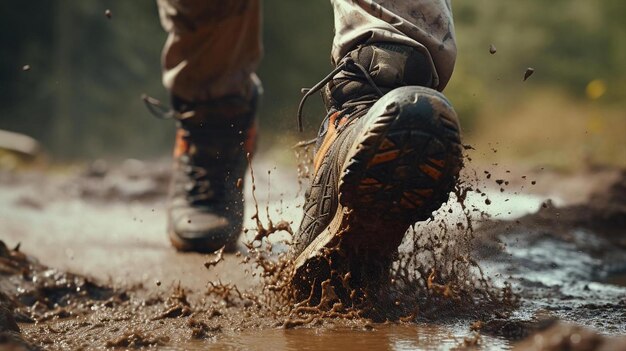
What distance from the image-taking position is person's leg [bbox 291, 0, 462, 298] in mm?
1503

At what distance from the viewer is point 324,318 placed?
68.2 inches

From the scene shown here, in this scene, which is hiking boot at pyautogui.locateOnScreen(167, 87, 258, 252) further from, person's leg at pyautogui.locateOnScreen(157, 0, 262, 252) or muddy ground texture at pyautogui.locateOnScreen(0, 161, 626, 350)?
muddy ground texture at pyautogui.locateOnScreen(0, 161, 626, 350)

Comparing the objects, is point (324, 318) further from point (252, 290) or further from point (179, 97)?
point (179, 97)

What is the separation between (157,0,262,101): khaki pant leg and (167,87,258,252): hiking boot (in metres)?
0.06

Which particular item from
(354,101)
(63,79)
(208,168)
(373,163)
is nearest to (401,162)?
(373,163)

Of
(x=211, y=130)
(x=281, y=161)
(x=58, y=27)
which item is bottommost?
(x=211, y=130)

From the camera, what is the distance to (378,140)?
1.50 meters

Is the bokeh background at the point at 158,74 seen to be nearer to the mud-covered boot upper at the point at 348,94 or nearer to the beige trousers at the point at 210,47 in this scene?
the beige trousers at the point at 210,47

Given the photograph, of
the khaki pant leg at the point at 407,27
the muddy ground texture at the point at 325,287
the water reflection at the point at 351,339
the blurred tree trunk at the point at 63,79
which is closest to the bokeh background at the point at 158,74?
the blurred tree trunk at the point at 63,79

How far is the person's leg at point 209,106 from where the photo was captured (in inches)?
111

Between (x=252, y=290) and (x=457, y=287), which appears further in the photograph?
(x=252, y=290)

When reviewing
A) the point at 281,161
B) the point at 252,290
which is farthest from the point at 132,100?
the point at 252,290

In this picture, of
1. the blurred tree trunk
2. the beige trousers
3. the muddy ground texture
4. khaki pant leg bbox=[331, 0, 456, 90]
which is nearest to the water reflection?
the muddy ground texture

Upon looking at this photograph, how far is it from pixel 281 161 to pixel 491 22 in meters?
7.09
